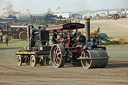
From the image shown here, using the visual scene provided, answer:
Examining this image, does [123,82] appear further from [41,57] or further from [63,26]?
[41,57]

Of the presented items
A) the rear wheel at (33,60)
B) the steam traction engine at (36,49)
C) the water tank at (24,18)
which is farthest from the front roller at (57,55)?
the water tank at (24,18)

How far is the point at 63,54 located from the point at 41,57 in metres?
2.08

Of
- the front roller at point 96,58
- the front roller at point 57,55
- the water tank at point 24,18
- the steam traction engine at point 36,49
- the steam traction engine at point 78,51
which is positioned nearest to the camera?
the front roller at point 96,58

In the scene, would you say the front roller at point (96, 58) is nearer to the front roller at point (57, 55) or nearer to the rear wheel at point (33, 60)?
the front roller at point (57, 55)

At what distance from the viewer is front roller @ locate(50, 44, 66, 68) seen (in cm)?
1357

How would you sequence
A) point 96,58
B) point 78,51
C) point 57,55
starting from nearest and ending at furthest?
point 96,58 → point 78,51 → point 57,55

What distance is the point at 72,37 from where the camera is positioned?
14.1m

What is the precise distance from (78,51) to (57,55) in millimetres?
977

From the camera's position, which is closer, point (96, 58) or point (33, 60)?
point (96, 58)

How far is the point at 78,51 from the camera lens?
13.7 meters

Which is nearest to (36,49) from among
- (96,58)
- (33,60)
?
(33,60)

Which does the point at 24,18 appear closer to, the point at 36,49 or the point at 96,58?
the point at 36,49

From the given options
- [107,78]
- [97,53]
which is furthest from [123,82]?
[97,53]

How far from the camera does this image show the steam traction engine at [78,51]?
12.7 meters
